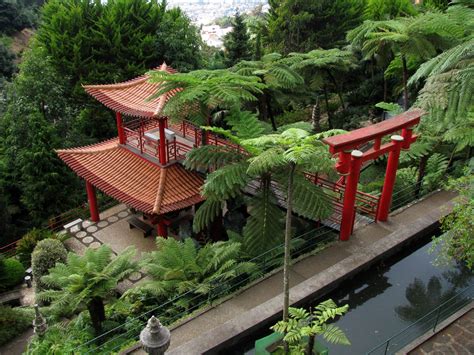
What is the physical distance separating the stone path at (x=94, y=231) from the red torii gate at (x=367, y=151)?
7399 mm

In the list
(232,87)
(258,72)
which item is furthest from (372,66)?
(232,87)

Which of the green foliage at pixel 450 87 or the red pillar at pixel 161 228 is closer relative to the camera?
the green foliage at pixel 450 87

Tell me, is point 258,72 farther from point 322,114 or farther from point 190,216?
point 322,114

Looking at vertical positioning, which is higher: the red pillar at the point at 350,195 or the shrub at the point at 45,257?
the red pillar at the point at 350,195

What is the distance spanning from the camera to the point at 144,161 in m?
14.0

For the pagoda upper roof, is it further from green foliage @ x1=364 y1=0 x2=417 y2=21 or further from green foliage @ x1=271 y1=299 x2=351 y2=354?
green foliage @ x1=364 y1=0 x2=417 y2=21

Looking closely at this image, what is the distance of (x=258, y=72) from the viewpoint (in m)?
13.4

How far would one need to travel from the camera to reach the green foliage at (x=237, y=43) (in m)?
20.8

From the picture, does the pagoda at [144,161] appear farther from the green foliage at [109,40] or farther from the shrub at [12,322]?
the green foliage at [109,40]

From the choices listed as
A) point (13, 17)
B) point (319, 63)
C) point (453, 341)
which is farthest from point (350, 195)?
point (13, 17)

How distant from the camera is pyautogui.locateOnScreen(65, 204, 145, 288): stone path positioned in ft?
48.4

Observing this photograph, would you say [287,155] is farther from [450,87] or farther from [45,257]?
[45,257]

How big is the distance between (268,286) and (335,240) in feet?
6.98

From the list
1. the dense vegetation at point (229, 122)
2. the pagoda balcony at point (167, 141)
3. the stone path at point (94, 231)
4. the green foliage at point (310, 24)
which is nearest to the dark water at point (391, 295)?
the dense vegetation at point (229, 122)
